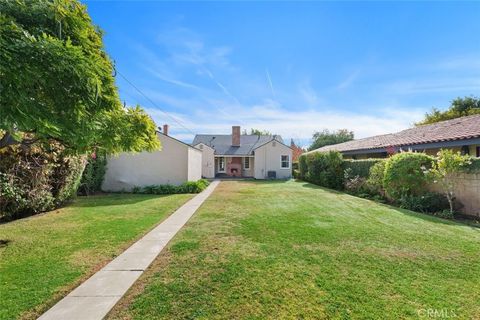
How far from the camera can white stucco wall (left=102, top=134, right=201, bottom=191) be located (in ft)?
58.8

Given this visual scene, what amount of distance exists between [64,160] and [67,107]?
352 inches

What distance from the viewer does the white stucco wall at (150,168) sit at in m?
17.9

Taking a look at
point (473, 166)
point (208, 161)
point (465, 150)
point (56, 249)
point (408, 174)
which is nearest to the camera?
point (56, 249)

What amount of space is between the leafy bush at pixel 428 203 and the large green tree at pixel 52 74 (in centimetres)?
1143

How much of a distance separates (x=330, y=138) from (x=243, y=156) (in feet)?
102

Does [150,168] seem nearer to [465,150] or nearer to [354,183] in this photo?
[354,183]

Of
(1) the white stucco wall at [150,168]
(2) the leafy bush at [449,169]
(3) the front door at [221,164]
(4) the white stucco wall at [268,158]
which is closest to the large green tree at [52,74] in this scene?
(2) the leafy bush at [449,169]

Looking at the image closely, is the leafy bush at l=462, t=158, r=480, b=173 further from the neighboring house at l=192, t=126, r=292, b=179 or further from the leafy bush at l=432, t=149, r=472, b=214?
the neighboring house at l=192, t=126, r=292, b=179

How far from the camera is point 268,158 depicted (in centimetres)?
3045

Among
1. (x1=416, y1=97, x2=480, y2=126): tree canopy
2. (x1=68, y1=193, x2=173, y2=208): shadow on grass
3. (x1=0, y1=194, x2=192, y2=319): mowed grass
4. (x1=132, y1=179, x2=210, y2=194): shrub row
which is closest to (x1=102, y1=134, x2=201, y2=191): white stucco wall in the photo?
(x1=132, y1=179, x2=210, y2=194): shrub row

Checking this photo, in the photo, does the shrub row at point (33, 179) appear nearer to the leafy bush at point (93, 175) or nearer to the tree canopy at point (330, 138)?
the leafy bush at point (93, 175)

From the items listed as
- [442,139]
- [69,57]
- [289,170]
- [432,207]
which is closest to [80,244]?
[69,57]

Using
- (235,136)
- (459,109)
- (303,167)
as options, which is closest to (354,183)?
(303,167)

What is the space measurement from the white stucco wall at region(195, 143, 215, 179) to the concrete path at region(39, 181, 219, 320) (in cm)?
2526
